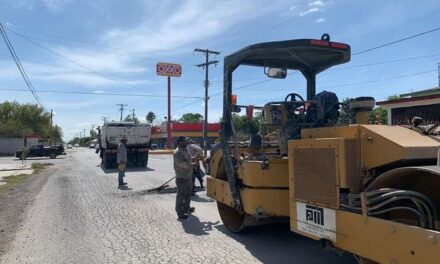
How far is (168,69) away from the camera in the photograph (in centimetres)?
6344

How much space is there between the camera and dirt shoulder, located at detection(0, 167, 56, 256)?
A: 7410 mm

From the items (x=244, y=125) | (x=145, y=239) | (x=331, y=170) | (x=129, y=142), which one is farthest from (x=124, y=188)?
(x=129, y=142)

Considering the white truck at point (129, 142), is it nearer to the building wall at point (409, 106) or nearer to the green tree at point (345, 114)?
the building wall at point (409, 106)

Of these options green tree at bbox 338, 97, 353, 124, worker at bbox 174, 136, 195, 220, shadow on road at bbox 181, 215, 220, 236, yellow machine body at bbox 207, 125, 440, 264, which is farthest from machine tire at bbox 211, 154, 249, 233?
green tree at bbox 338, 97, 353, 124

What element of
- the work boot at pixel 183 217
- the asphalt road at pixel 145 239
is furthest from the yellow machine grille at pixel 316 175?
the work boot at pixel 183 217

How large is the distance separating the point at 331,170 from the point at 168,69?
198 ft

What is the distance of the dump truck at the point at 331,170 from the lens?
3.68m

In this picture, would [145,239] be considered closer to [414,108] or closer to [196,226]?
[196,226]

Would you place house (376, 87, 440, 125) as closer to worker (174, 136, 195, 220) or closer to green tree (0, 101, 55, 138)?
worker (174, 136, 195, 220)

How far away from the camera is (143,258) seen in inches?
233

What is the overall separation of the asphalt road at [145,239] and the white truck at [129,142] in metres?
14.5

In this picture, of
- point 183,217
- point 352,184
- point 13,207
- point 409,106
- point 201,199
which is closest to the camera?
point 352,184

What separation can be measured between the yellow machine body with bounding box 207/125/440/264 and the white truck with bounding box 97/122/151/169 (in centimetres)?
2041

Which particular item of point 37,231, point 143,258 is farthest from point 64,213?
point 143,258
